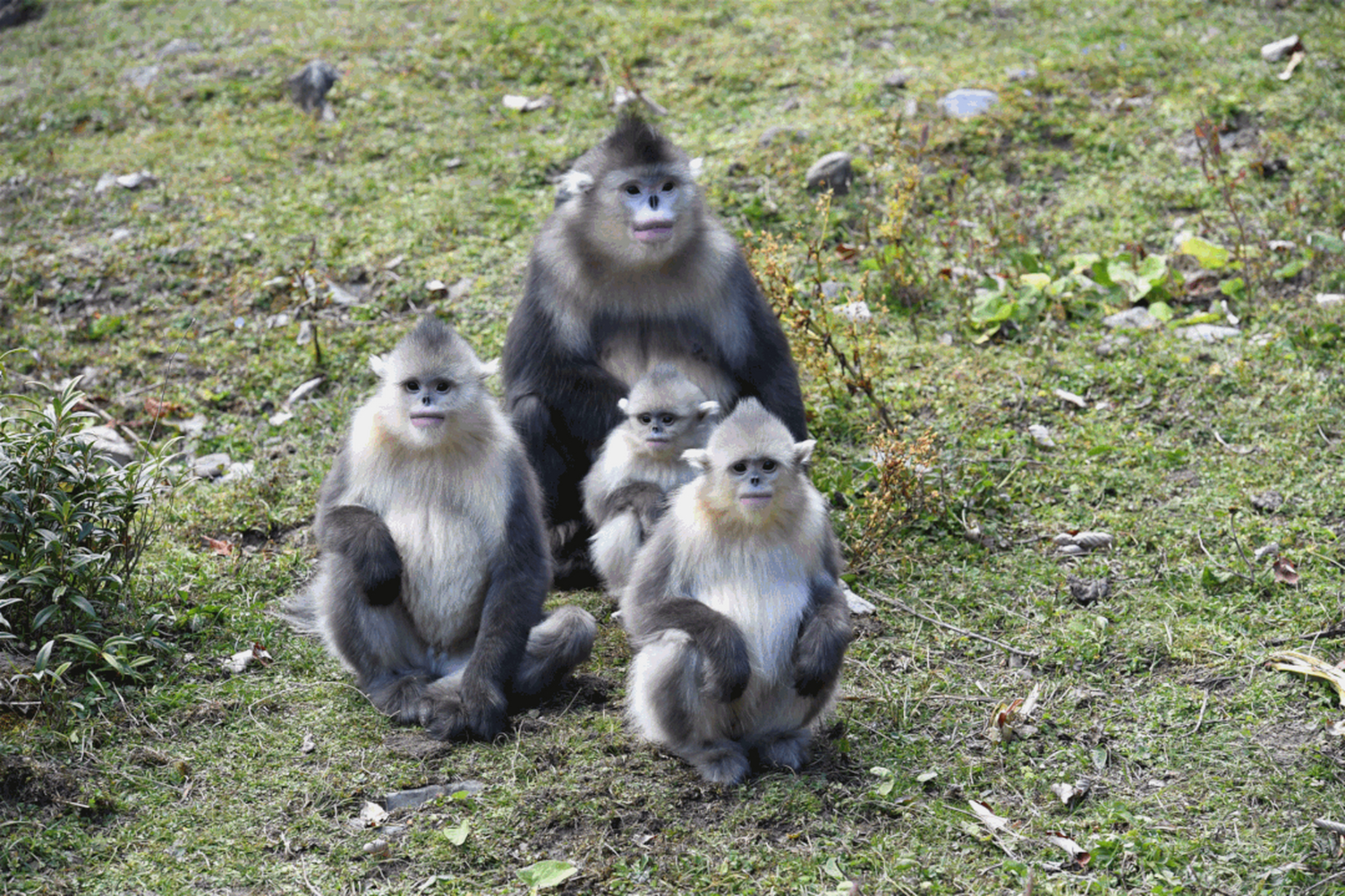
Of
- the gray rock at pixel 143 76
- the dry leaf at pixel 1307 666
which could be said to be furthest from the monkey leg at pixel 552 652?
the gray rock at pixel 143 76

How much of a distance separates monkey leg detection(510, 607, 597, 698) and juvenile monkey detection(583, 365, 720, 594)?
1.56ft

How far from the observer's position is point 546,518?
16.7 feet

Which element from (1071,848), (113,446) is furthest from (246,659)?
(1071,848)

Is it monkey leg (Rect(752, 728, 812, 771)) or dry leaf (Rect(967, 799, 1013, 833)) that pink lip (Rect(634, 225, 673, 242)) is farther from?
dry leaf (Rect(967, 799, 1013, 833))

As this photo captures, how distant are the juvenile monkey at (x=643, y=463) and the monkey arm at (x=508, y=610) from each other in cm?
48

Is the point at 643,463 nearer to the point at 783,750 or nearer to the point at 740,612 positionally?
the point at 740,612

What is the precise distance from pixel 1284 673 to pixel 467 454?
106 inches

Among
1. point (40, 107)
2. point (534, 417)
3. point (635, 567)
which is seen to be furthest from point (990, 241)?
point (40, 107)

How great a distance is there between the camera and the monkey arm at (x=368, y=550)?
3.99 metres

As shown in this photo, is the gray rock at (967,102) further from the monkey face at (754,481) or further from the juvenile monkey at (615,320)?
the monkey face at (754,481)

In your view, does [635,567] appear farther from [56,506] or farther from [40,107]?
[40,107]

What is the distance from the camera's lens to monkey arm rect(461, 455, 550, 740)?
3.95m

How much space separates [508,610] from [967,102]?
532cm

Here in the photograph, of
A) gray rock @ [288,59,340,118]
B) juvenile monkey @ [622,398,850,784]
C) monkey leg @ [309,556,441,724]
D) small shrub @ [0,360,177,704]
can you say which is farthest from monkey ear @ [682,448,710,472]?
gray rock @ [288,59,340,118]
